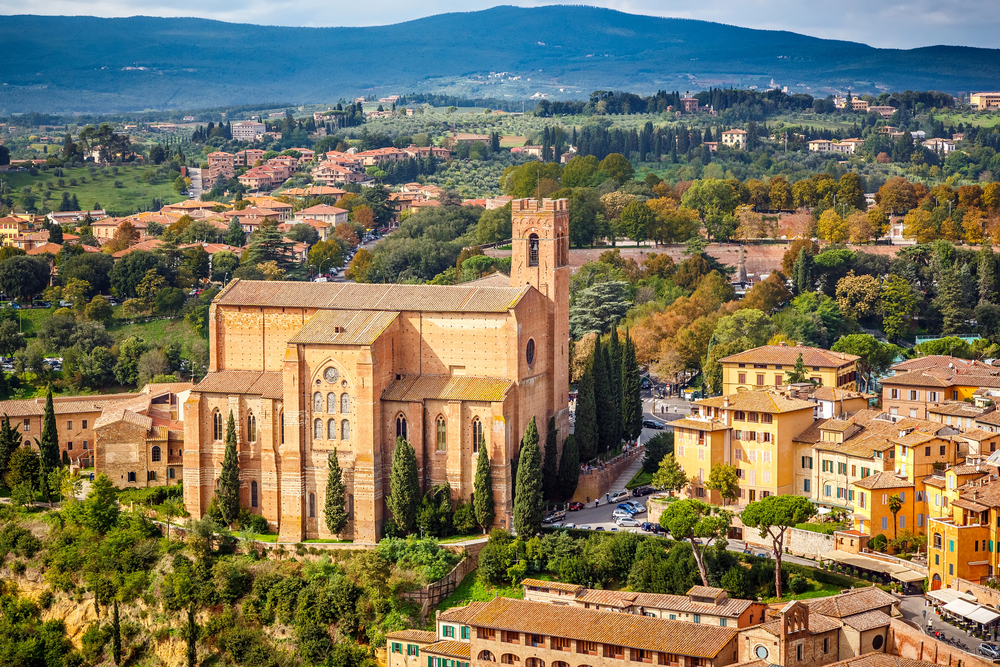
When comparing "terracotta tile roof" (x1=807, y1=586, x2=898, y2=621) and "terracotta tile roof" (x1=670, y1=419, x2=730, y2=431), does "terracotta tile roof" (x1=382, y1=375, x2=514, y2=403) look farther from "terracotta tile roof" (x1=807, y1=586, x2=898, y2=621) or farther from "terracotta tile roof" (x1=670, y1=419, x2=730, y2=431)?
"terracotta tile roof" (x1=807, y1=586, x2=898, y2=621)

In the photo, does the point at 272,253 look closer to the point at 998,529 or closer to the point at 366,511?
the point at 366,511

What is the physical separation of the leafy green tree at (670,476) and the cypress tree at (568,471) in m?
2.85

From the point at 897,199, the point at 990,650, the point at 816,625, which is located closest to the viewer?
the point at 990,650

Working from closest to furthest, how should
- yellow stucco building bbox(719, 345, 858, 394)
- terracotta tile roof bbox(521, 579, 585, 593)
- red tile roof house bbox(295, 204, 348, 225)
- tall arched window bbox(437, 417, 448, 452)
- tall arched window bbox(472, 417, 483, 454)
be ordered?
terracotta tile roof bbox(521, 579, 585, 593) < tall arched window bbox(472, 417, 483, 454) < tall arched window bbox(437, 417, 448, 452) < yellow stucco building bbox(719, 345, 858, 394) < red tile roof house bbox(295, 204, 348, 225)

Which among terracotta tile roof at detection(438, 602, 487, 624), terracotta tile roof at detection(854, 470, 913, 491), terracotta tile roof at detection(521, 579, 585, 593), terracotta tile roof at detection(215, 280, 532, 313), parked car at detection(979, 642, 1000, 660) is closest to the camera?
parked car at detection(979, 642, 1000, 660)

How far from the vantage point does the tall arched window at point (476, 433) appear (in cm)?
4791

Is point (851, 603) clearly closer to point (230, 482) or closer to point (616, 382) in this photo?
point (616, 382)

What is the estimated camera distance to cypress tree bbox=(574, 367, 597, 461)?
53375mm

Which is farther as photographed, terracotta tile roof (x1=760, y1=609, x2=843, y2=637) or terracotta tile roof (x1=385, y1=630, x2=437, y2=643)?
terracotta tile roof (x1=385, y1=630, x2=437, y2=643)

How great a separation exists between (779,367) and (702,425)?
932 centimetres

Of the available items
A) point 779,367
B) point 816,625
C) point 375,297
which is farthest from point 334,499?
point 779,367

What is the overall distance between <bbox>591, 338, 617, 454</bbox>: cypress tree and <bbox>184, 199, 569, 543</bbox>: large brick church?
4307 millimetres

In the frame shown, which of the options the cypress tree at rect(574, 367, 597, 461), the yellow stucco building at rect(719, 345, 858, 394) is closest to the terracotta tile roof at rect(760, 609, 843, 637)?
the cypress tree at rect(574, 367, 597, 461)

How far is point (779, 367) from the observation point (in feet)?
191
